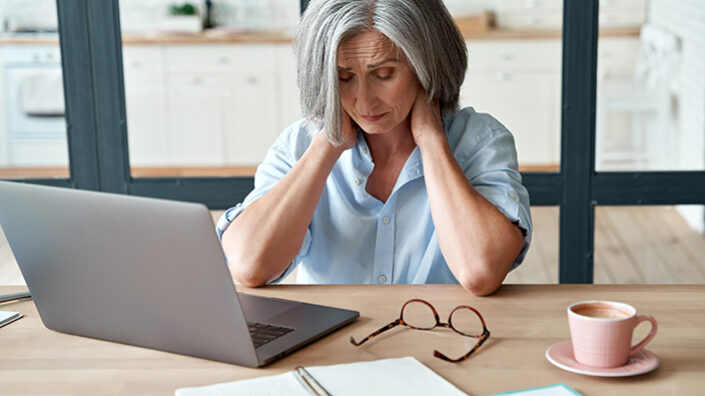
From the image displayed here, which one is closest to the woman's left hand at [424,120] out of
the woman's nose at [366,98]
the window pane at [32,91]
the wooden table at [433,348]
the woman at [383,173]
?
the woman at [383,173]

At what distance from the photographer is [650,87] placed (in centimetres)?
260

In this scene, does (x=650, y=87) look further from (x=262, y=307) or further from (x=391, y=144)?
(x=262, y=307)

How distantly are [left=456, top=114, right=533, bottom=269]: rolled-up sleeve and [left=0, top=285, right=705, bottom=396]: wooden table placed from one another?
155 millimetres

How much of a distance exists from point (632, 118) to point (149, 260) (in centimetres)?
192

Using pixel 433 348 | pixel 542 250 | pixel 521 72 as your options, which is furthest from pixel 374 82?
pixel 542 250

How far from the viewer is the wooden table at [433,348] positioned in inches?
37.5

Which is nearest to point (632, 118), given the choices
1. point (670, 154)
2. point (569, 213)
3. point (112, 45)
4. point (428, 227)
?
point (670, 154)

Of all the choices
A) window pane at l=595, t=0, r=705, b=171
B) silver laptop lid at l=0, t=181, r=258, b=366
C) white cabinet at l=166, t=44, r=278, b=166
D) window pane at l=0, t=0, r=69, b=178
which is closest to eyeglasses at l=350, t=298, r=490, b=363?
silver laptop lid at l=0, t=181, r=258, b=366

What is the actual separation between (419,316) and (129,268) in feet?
1.38

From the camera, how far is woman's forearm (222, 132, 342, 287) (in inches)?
55.7

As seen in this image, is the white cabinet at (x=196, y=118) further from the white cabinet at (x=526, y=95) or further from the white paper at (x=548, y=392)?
the white paper at (x=548, y=392)

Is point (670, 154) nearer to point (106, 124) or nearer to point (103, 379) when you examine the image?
point (106, 124)

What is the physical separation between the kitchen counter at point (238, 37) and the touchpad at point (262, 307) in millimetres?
1435

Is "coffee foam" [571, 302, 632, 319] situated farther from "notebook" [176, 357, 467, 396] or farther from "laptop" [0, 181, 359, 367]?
"laptop" [0, 181, 359, 367]
